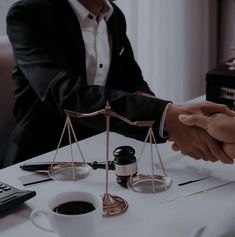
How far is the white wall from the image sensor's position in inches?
115

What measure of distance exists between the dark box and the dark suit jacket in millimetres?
401

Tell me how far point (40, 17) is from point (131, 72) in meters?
0.47

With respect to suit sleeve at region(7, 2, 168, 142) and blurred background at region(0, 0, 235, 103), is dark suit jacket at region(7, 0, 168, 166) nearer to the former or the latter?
suit sleeve at region(7, 2, 168, 142)

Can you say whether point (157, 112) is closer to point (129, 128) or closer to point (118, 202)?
point (129, 128)

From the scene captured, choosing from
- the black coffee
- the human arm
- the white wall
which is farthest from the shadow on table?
the white wall

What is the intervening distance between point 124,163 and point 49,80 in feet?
1.40

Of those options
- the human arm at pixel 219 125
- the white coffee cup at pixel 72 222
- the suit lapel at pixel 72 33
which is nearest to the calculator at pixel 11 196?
the white coffee cup at pixel 72 222

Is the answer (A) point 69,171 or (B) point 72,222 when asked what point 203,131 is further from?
(B) point 72,222

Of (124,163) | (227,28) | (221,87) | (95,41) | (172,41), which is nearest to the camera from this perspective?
(124,163)

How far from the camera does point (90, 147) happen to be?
1.27 meters

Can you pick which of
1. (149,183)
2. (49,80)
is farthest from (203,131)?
(49,80)

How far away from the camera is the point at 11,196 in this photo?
3.04 ft

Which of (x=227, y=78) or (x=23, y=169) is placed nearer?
(x=23, y=169)

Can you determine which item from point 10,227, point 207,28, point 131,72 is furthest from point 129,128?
point 207,28
